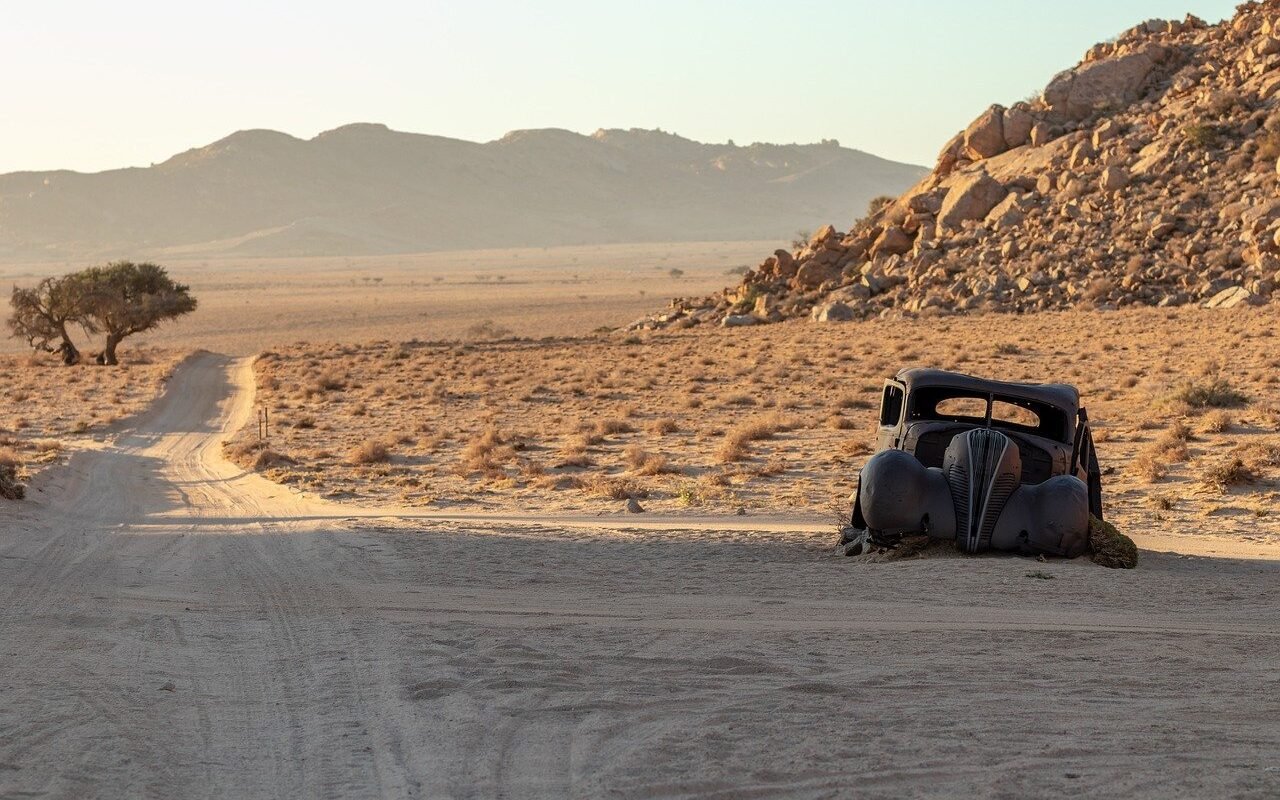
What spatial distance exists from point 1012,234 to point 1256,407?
2833 centimetres

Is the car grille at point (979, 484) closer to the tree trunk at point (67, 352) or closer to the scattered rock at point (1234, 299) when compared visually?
the scattered rock at point (1234, 299)

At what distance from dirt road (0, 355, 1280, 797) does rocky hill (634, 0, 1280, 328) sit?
34.9 metres

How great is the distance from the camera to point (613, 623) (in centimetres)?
1064

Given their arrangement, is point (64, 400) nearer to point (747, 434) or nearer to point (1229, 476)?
point (747, 434)

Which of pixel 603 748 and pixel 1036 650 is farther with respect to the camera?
pixel 1036 650

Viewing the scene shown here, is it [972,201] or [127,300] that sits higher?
[972,201]

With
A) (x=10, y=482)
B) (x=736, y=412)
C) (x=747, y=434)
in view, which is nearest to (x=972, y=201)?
(x=736, y=412)

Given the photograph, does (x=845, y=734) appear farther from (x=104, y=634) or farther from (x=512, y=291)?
(x=512, y=291)

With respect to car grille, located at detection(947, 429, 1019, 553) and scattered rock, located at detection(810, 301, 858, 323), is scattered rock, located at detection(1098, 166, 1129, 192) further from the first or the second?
car grille, located at detection(947, 429, 1019, 553)

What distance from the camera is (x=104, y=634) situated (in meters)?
10.4

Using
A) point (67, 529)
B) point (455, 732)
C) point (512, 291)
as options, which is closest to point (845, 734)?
point (455, 732)

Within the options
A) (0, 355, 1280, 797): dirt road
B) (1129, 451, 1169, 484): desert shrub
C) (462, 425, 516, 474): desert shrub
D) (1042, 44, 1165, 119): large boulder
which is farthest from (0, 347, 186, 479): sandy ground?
(1042, 44, 1165, 119): large boulder

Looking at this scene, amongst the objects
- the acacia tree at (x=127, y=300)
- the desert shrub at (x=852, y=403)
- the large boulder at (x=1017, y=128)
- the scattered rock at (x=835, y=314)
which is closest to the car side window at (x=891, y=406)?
the desert shrub at (x=852, y=403)

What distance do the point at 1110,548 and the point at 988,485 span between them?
59.7 inches
